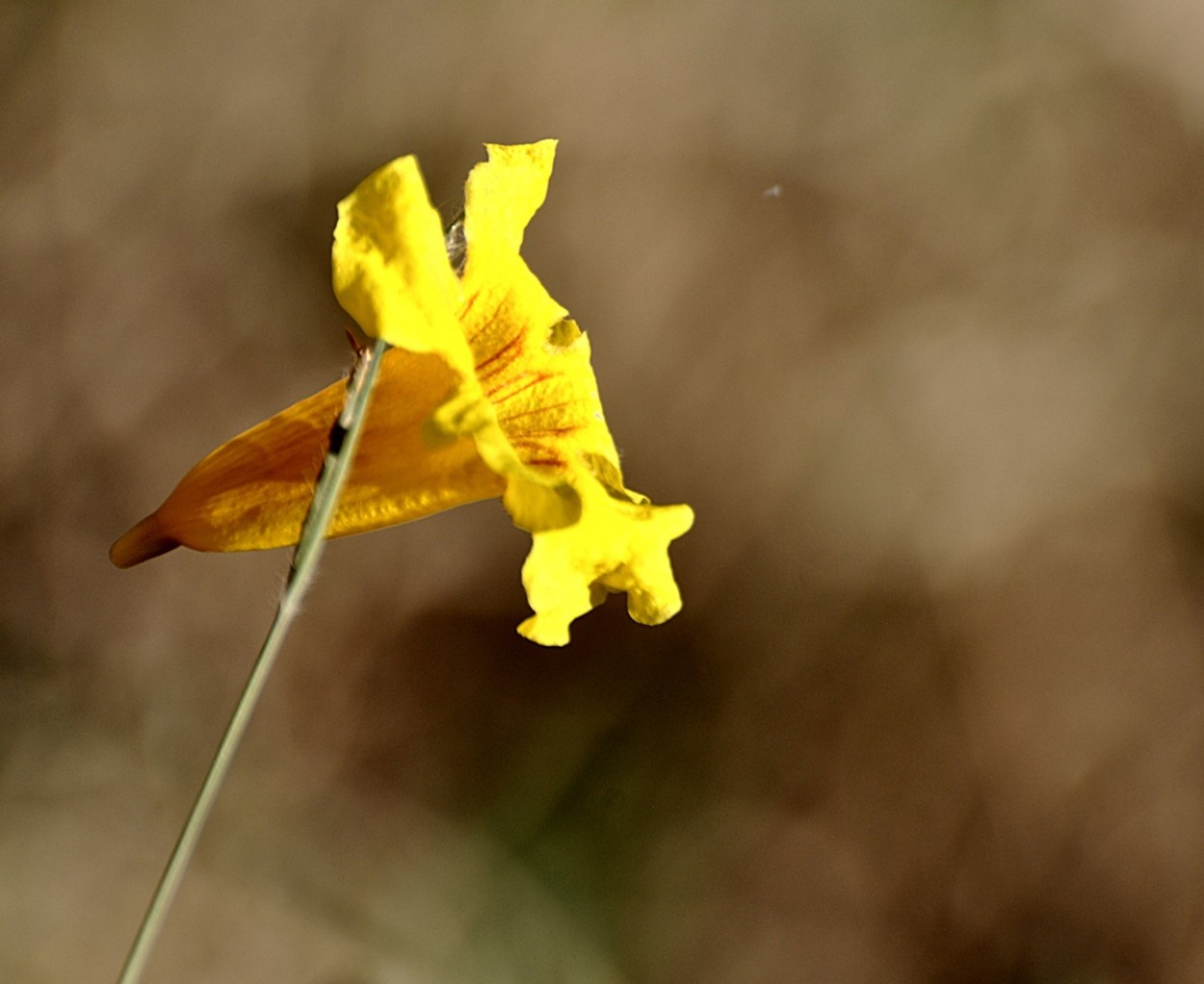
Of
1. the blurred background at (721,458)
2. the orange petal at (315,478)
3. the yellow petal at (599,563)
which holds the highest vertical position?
the orange petal at (315,478)

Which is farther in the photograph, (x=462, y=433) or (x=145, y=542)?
(x=145, y=542)

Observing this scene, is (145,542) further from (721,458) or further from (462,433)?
(721,458)

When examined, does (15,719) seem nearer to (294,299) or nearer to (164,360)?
(164,360)

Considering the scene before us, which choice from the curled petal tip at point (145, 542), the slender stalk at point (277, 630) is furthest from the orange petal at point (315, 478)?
the slender stalk at point (277, 630)

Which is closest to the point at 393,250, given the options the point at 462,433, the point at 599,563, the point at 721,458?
the point at 462,433

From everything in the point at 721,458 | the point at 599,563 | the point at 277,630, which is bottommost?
the point at 721,458

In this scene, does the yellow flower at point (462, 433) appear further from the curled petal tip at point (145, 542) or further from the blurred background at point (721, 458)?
the blurred background at point (721, 458)

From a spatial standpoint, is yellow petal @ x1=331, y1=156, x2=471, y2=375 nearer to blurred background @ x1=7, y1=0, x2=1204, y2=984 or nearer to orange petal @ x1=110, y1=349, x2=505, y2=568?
orange petal @ x1=110, y1=349, x2=505, y2=568
